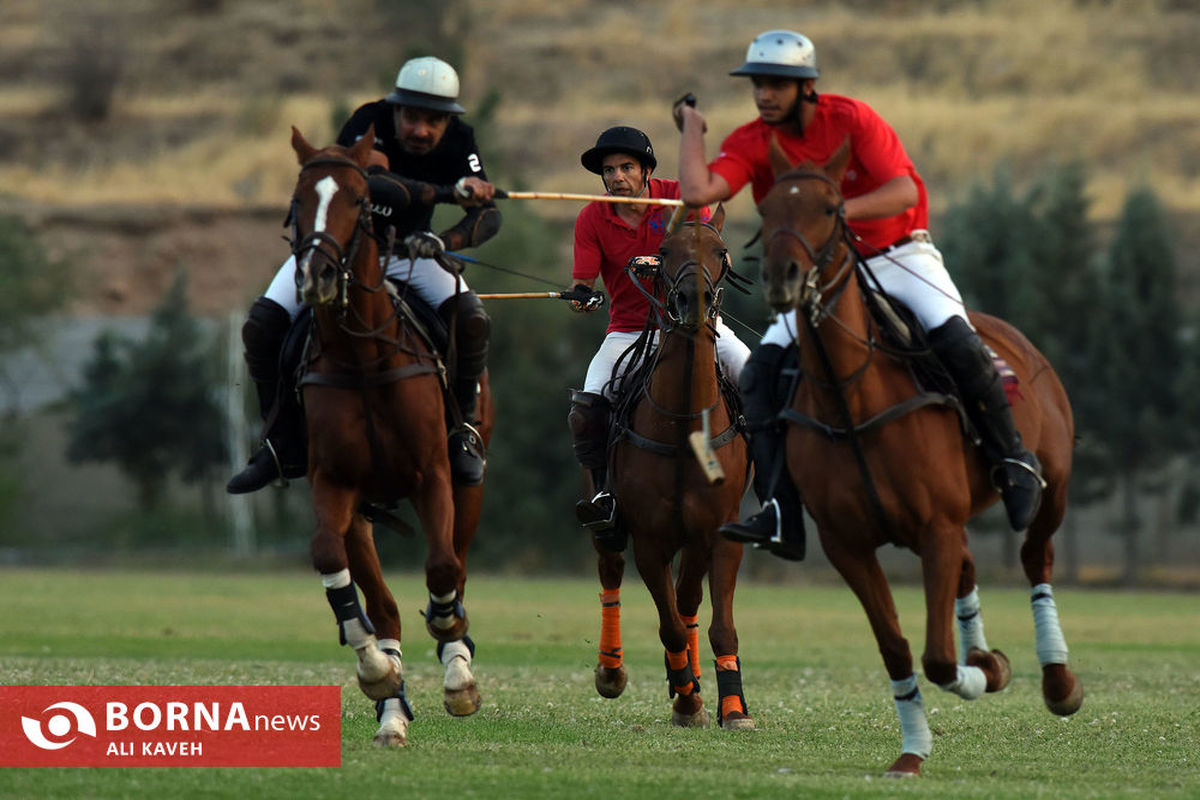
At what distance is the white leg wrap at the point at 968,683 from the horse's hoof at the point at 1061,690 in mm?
1009

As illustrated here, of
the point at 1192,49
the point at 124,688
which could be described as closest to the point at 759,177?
the point at 124,688

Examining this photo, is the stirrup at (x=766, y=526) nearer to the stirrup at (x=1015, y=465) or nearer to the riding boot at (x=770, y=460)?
the riding boot at (x=770, y=460)

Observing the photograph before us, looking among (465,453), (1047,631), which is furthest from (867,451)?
(465,453)

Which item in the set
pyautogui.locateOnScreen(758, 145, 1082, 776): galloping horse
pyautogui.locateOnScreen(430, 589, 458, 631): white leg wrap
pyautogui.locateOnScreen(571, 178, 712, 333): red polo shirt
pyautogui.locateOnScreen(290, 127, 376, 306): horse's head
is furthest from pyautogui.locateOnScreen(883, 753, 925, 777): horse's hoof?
pyautogui.locateOnScreen(571, 178, 712, 333): red polo shirt

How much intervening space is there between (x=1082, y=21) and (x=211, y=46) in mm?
42492

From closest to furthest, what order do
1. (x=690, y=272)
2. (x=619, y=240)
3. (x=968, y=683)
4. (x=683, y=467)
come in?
(x=968, y=683) → (x=690, y=272) → (x=683, y=467) → (x=619, y=240)

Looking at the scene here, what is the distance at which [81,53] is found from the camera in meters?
91.4

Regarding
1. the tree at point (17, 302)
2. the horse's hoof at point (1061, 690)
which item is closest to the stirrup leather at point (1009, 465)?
the horse's hoof at point (1061, 690)

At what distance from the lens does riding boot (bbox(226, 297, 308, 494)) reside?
1195 centimetres

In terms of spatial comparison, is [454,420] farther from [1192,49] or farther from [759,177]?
[1192,49]

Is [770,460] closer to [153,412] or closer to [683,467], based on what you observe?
[683,467]

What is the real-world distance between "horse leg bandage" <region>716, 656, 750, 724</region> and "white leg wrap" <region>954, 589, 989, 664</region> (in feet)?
6.78

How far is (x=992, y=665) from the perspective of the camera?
1112 centimetres
